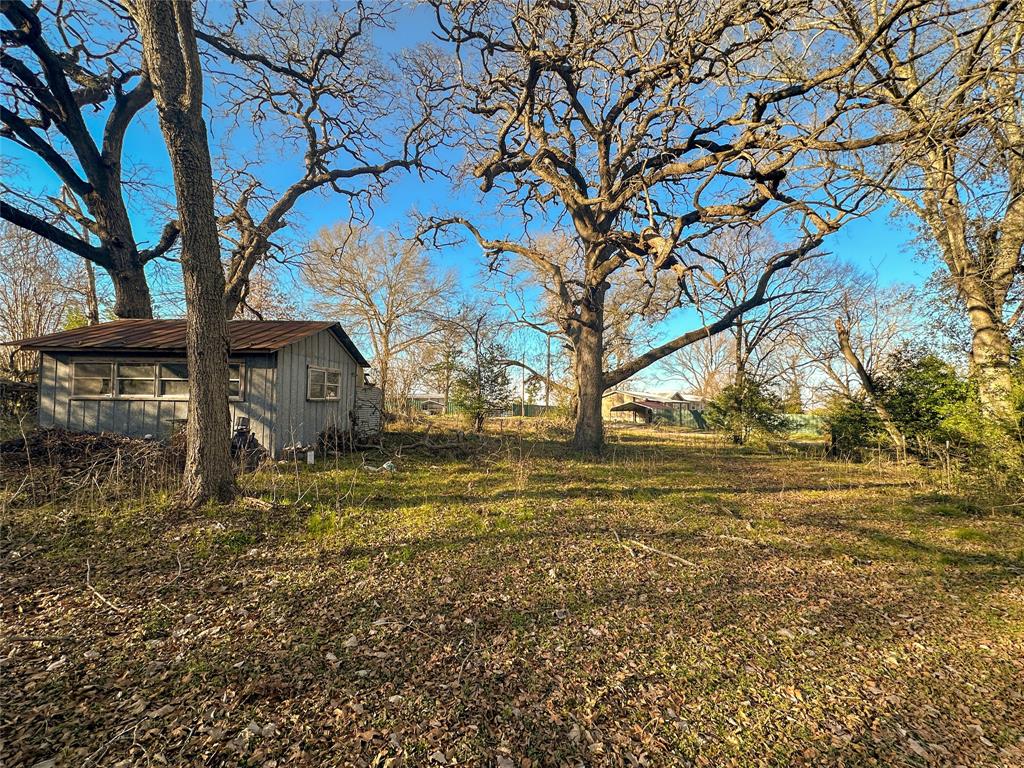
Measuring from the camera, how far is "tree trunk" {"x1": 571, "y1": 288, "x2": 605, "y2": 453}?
34.6ft

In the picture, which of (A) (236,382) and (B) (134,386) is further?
(B) (134,386)

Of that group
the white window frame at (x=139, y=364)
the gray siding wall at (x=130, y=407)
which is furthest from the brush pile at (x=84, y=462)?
the white window frame at (x=139, y=364)

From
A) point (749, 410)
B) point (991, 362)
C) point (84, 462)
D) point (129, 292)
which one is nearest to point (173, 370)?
point (84, 462)

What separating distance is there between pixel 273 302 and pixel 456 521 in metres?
18.8

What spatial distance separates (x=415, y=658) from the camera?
2498mm

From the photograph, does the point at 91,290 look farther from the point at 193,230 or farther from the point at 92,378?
the point at 193,230

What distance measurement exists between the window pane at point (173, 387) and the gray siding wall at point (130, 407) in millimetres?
174

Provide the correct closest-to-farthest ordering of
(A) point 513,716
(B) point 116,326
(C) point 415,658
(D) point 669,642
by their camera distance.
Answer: (A) point 513,716, (C) point 415,658, (D) point 669,642, (B) point 116,326

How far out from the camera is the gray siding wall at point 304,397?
9.51m

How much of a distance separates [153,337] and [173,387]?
136 cm

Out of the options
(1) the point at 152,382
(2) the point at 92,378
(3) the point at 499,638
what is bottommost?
(3) the point at 499,638

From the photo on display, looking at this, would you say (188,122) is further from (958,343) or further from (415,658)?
(958,343)

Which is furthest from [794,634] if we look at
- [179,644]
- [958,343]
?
[958,343]

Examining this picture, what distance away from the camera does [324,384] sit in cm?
1141
